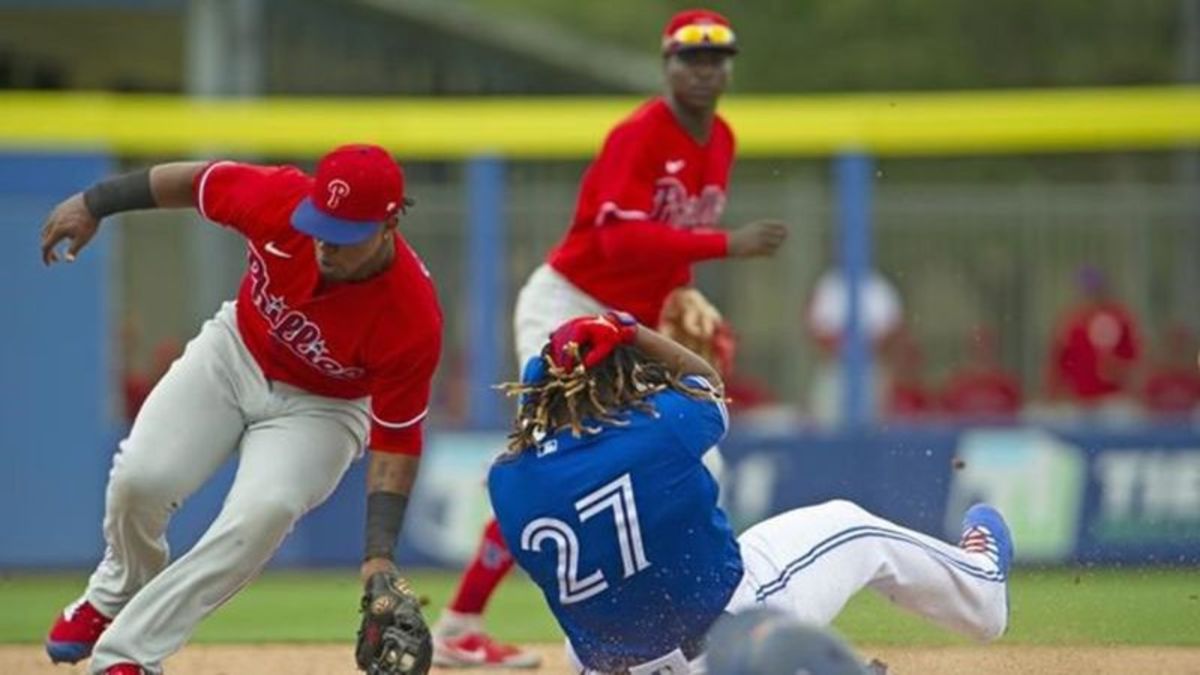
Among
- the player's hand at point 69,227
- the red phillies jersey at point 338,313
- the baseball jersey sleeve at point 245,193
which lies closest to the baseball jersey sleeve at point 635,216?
the red phillies jersey at point 338,313

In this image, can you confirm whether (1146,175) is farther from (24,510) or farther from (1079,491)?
(24,510)

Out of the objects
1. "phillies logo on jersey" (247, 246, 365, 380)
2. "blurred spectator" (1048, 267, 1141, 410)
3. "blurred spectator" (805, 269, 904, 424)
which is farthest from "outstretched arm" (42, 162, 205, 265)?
"blurred spectator" (1048, 267, 1141, 410)

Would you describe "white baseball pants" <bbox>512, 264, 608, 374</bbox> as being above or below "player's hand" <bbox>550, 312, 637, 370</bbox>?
below

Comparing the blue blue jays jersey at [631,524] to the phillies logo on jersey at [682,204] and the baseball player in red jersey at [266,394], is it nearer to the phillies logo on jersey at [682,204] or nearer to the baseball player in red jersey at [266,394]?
the baseball player in red jersey at [266,394]

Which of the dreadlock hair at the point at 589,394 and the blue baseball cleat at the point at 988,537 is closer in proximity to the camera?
the dreadlock hair at the point at 589,394

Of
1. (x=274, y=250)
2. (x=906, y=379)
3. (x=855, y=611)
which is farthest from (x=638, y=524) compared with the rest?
(x=906, y=379)

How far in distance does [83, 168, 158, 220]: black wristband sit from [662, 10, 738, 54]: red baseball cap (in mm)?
2478

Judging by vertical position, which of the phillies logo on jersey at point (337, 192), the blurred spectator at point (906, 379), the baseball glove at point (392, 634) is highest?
the phillies logo on jersey at point (337, 192)

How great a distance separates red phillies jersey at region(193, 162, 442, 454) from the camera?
8188 mm

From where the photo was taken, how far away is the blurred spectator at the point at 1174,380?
18.6 m

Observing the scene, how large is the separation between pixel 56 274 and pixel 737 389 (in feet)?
15.8

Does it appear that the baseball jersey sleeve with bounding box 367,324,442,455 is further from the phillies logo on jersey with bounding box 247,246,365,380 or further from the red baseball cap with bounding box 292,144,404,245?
the red baseball cap with bounding box 292,144,404,245

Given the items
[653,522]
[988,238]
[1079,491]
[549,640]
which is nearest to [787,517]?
[653,522]

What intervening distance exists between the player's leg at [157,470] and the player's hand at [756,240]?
214 cm
